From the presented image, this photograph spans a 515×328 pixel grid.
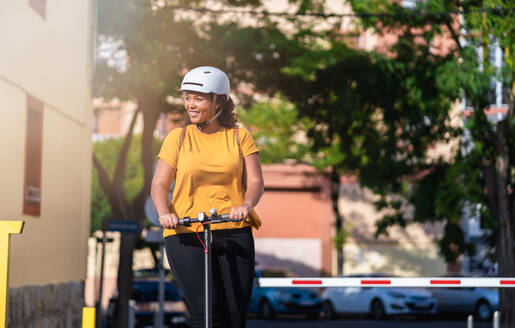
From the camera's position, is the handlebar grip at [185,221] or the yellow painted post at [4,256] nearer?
the handlebar grip at [185,221]

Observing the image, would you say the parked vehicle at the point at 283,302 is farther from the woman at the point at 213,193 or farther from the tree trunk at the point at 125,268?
the woman at the point at 213,193

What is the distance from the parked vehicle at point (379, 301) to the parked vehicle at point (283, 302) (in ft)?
1.55

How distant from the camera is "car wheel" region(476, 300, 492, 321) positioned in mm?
28656

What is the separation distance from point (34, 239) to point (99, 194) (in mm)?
30679

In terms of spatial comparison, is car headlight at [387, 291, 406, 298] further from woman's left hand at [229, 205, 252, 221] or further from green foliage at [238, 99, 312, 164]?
woman's left hand at [229, 205, 252, 221]

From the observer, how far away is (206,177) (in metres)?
5.12

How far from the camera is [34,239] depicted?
39.8 ft

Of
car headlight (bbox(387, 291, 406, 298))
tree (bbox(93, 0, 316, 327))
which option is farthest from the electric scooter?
car headlight (bbox(387, 291, 406, 298))

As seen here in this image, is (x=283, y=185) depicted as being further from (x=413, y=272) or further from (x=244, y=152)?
(x=244, y=152)

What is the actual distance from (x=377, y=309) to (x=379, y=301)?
9.7 inches

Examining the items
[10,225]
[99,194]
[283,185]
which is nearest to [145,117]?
[10,225]

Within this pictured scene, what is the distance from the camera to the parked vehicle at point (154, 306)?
20562mm

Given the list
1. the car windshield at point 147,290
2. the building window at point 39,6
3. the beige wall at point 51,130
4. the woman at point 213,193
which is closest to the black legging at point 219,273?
the woman at point 213,193

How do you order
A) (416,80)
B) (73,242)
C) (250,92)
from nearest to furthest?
(73,242) → (416,80) → (250,92)
